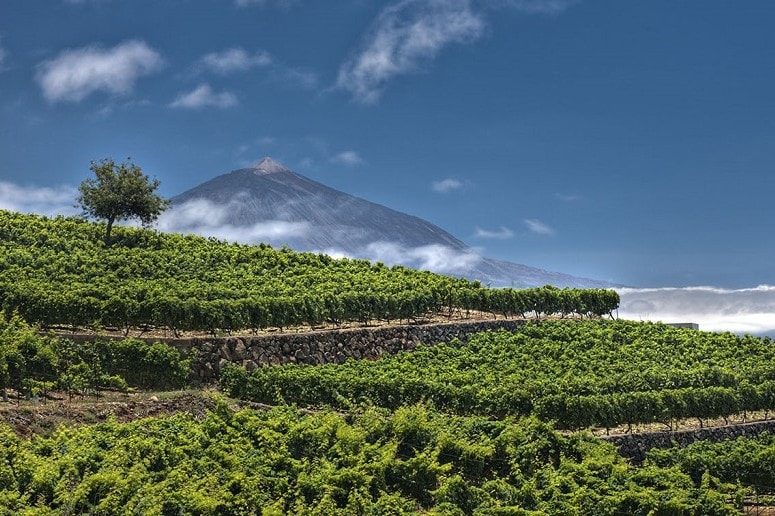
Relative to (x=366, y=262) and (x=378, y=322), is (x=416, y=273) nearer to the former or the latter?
(x=366, y=262)

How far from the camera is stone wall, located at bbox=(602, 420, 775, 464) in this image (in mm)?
43906

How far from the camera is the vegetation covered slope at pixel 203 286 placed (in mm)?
47156

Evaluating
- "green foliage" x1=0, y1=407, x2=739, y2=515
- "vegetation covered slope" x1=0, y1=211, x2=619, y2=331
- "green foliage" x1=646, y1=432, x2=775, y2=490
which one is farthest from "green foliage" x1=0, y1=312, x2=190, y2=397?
"green foliage" x1=646, y1=432, x2=775, y2=490

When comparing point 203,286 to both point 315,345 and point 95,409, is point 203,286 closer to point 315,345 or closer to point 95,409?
point 315,345

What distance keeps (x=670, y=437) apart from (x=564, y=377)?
19.7ft

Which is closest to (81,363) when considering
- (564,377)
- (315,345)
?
(315,345)

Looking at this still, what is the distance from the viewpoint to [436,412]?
139 ft

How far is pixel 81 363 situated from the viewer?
41312 mm

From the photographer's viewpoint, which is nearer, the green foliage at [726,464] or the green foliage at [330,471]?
the green foliage at [330,471]

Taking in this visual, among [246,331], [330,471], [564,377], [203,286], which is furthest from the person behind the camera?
[203,286]

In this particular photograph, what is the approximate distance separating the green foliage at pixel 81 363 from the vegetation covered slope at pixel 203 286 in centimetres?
243

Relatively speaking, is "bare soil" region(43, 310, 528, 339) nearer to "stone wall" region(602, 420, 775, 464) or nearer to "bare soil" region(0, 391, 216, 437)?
"bare soil" region(0, 391, 216, 437)

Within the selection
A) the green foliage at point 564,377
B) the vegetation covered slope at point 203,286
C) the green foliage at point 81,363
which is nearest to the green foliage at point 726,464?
the green foliage at point 564,377

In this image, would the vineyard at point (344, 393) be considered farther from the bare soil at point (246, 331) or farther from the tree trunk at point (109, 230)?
the tree trunk at point (109, 230)
